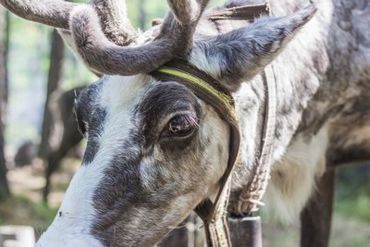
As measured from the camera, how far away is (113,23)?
10.5 ft

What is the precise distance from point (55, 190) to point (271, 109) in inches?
385

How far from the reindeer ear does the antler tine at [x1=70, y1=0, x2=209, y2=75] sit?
107 mm

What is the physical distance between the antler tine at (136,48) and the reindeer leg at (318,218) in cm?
205

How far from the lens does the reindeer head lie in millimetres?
2832

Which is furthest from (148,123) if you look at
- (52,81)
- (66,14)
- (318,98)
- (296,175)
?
(52,81)

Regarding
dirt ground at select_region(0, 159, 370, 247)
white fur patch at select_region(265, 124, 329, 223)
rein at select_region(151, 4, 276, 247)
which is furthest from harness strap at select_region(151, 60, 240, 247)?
dirt ground at select_region(0, 159, 370, 247)

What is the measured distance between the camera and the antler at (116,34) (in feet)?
9.60

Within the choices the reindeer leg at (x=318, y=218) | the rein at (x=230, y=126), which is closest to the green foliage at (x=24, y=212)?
the reindeer leg at (x=318, y=218)

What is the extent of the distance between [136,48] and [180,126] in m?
0.34

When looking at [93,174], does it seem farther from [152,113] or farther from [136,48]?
[136,48]

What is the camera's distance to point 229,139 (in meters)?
3.21

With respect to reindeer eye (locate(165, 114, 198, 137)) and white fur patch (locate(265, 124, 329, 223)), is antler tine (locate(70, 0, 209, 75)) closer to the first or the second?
reindeer eye (locate(165, 114, 198, 137))

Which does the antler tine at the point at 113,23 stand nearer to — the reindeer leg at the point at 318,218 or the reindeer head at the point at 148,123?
the reindeer head at the point at 148,123

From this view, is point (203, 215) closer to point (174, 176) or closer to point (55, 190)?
point (174, 176)
